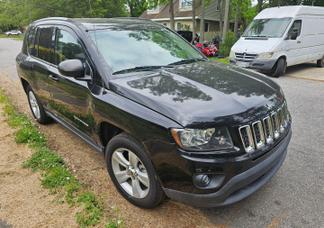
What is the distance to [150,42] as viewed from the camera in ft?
11.6

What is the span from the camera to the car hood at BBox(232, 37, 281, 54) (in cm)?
915

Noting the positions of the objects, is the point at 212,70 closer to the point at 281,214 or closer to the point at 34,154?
the point at 281,214

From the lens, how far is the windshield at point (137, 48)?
10.3ft

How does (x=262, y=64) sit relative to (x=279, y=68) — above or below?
above

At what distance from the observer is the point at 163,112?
230cm

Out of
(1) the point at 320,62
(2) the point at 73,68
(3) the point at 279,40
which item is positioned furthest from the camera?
(1) the point at 320,62

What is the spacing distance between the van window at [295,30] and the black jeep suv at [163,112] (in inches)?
287

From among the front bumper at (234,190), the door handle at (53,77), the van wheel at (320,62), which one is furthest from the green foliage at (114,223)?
the van wheel at (320,62)

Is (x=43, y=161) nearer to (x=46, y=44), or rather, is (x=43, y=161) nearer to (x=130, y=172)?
(x=130, y=172)

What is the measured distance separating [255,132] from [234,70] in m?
1.16

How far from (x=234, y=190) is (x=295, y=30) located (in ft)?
31.0

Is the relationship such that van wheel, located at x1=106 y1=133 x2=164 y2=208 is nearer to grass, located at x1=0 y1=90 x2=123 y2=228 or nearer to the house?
grass, located at x1=0 y1=90 x2=123 y2=228

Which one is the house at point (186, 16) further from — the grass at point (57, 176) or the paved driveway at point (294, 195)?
the grass at point (57, 176)

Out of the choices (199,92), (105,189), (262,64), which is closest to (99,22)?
(199,92)
